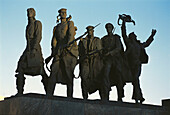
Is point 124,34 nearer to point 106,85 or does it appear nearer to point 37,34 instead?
point 106,85

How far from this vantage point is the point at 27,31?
49.9ft

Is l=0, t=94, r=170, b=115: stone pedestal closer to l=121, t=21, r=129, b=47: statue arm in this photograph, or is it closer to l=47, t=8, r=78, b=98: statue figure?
l=47, t=8, r=78, b=98: statue figure

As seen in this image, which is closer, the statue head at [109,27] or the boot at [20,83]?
the boot at [20,83]

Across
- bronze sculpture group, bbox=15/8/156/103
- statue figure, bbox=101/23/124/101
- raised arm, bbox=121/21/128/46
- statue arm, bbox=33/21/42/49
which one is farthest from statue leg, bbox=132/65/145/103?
statue arm, bbox=33/21/42/49

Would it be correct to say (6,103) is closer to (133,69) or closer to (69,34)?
(69,34)

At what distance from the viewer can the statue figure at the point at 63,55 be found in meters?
15.0

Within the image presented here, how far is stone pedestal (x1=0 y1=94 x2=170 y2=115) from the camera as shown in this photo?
1377 centimetres

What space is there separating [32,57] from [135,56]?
3811 mm

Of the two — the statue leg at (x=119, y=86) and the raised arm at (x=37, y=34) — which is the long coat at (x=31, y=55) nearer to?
the raised arm at (x=37, y=34)

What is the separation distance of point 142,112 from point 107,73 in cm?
172

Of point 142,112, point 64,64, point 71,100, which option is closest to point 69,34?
point 64,64

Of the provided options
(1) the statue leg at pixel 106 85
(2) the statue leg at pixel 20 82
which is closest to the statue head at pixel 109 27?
(1) the statue leg at pixel 106 85

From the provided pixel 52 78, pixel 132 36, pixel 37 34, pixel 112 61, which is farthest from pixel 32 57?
pixel 132 36

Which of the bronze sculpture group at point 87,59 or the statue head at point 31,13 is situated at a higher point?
the statue head at point 31,13
